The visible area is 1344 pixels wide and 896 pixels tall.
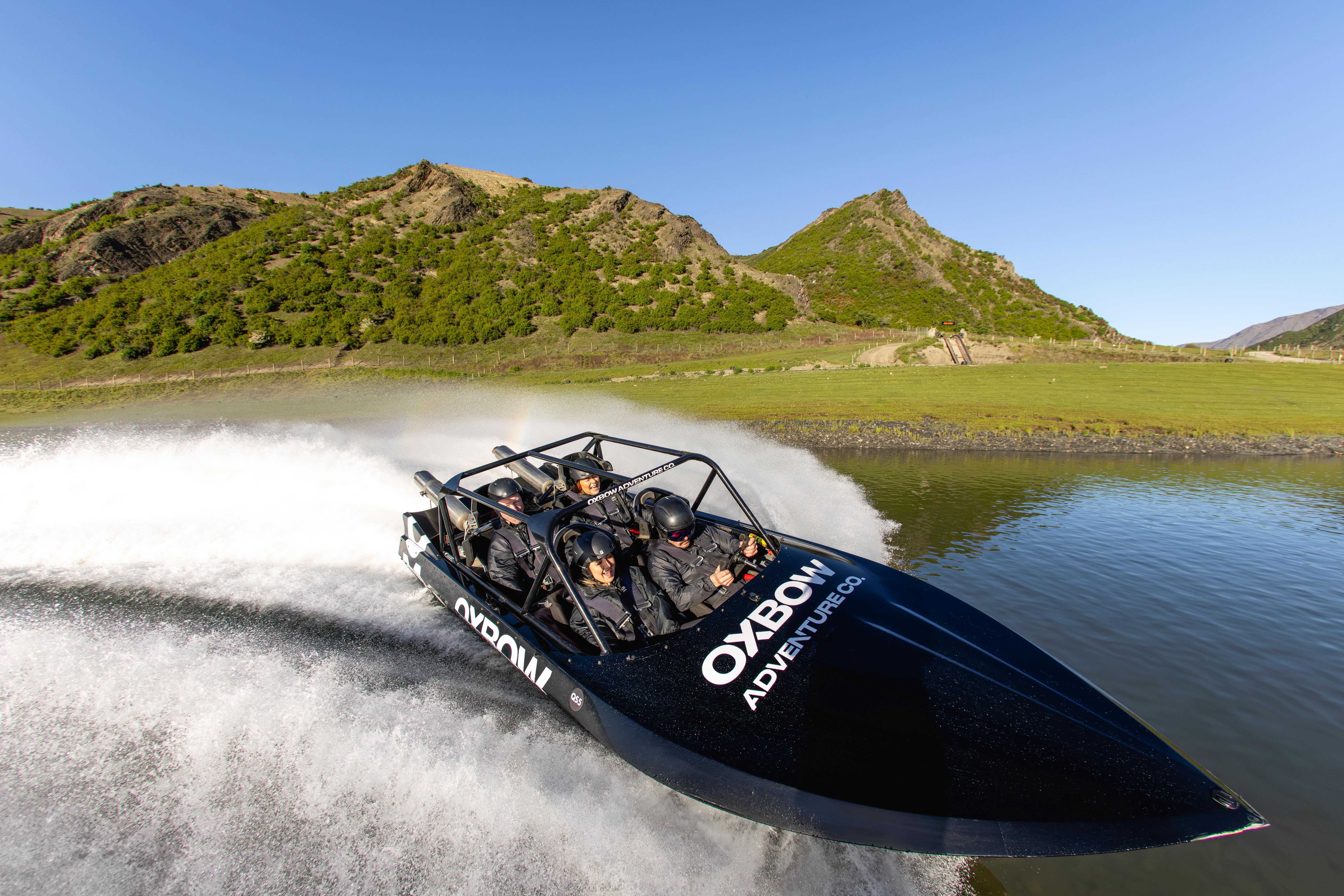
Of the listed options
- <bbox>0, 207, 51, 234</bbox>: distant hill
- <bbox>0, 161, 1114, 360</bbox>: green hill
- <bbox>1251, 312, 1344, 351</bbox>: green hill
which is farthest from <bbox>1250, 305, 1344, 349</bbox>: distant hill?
<bbox>0, 207, 51, 234</bbox>: distant hill

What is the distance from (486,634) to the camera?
198 inches

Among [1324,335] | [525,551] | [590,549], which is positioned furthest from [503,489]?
[1324,335]

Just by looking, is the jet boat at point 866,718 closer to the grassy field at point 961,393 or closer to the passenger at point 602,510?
the passenger at point 602,510

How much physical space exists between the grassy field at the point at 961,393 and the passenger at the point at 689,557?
615 inches

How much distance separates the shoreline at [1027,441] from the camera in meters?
16.6

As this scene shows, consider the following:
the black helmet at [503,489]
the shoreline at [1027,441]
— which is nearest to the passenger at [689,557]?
the black helmet at [503,489]

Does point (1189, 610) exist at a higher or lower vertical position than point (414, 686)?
higher

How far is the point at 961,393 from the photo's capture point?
25.8m

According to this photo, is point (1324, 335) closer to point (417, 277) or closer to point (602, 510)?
point (417, 277)

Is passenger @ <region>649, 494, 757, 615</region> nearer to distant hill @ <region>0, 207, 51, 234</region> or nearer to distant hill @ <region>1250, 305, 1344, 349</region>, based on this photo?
distant hill @ <region>0, 207, 51, 234</region>

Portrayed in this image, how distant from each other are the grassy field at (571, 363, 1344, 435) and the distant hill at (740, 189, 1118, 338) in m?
31.7

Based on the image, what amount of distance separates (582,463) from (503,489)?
1.65 m

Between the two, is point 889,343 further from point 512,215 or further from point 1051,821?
point 512,215

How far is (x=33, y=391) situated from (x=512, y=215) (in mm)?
48930
